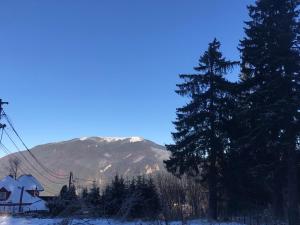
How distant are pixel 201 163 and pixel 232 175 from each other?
247 cm

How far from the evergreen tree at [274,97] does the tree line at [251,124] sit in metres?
0.06

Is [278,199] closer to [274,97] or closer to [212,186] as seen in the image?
[212,186]

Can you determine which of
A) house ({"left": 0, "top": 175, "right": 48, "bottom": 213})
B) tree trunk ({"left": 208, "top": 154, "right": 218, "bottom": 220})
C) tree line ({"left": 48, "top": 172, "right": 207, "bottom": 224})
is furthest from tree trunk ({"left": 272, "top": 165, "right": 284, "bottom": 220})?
house ({"left": 0, "top": 175, "right": 48, "bottom": 213})

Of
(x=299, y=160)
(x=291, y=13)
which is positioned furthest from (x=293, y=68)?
(x=299, y=160)

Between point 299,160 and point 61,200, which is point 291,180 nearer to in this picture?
point 299,160

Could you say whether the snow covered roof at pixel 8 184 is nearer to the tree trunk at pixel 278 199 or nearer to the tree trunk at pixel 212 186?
the tree trunk at pixel 212 186

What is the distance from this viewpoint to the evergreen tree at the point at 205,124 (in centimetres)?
3372

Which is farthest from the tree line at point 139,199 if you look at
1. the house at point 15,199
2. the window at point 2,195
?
the window at point 2,195

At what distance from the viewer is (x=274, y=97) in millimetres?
27172

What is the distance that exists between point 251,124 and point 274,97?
330cm

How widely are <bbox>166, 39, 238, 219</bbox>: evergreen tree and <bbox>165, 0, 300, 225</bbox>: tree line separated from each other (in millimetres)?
74

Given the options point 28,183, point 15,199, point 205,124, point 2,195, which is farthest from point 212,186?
point 28,183

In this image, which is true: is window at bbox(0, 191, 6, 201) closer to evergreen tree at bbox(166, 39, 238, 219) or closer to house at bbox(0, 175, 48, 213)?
house at bbox(0, 175, 48, 213)

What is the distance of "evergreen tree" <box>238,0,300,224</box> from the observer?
25.7 metres
